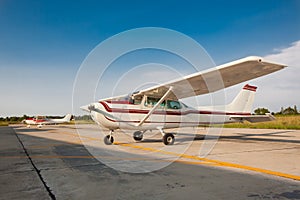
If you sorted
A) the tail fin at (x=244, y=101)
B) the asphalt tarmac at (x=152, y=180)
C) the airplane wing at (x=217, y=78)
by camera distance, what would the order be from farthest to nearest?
the tail fin at (x=244, y=101) < the airplane wing at (x=217, y=78) < the asphalt tarmac at (x=152, y=180)

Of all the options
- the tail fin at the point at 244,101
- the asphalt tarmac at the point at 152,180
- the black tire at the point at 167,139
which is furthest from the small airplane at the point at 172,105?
the asphalt tarmac at the point at 152,180

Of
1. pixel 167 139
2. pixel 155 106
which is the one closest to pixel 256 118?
pixel 167 139

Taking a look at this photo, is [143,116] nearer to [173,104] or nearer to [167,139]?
[167,139]

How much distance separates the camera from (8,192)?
3.30 m

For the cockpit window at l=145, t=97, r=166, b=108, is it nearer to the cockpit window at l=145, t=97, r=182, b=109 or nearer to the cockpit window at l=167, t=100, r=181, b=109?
the cockpit window at l=145, t=97, r=182, b=109

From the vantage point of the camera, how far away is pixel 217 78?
8891mm

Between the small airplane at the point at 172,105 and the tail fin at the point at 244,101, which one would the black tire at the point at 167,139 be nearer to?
the small airplane at the point at 172,105

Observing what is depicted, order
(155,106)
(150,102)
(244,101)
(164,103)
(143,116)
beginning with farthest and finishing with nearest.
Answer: (244,101), (164,103), (150,102), (143,116), (155,106)

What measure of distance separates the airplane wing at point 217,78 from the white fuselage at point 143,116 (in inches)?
29.9

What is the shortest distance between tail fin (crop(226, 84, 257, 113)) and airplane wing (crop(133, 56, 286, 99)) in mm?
3092

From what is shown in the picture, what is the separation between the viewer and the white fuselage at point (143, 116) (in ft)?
30.0

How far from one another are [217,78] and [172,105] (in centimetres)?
283

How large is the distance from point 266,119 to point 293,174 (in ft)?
28.8

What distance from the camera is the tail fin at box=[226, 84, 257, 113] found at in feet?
42.6
